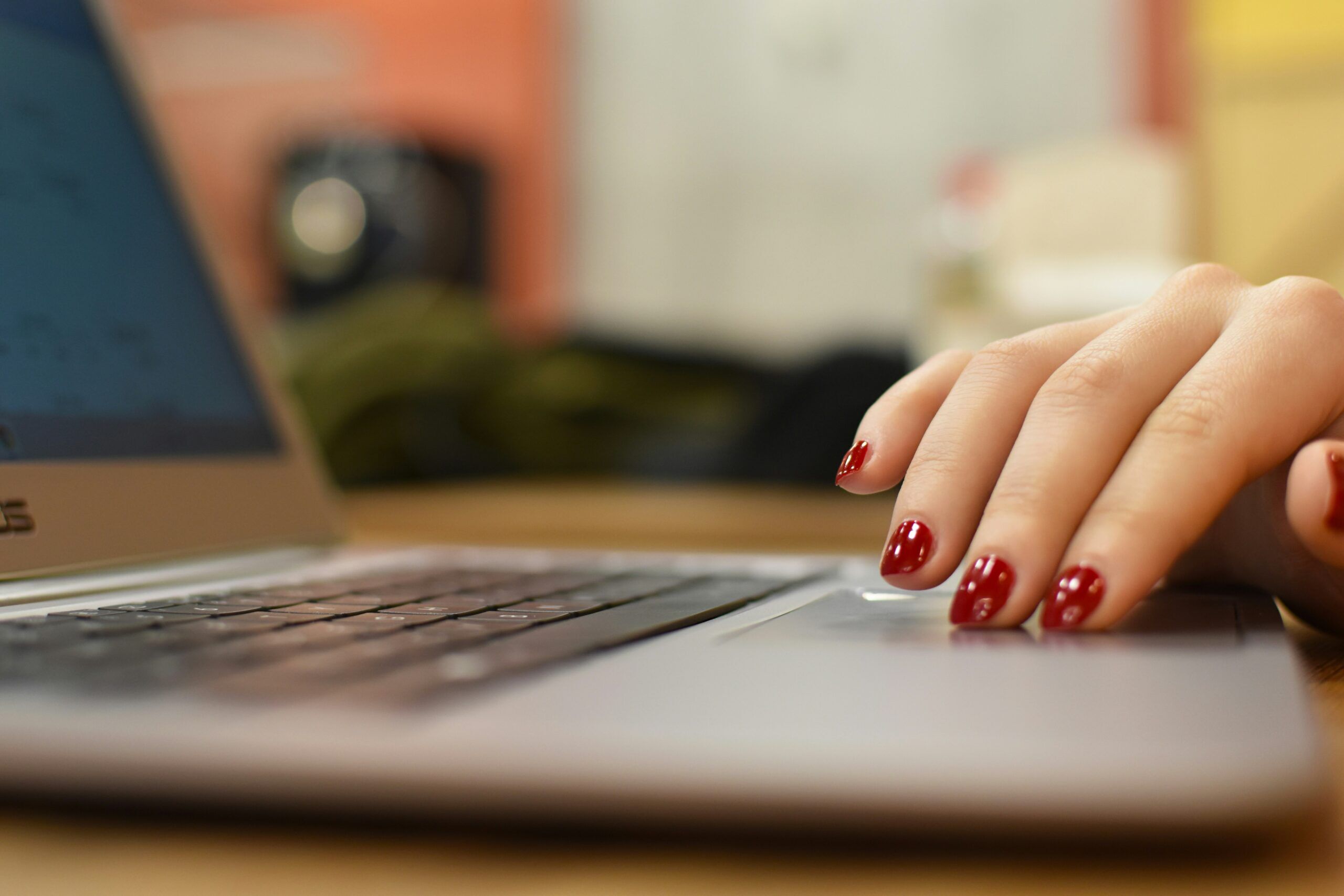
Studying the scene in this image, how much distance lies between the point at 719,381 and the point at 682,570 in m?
1.07

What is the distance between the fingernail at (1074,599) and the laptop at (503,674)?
1 centimetres

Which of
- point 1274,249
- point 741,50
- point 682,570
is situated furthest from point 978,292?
point 741,50

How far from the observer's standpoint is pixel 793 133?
3.44 m

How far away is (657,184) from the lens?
3559 millimetres

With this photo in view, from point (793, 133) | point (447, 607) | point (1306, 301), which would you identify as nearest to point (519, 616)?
point (447, 607)

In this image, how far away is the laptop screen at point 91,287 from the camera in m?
0.43

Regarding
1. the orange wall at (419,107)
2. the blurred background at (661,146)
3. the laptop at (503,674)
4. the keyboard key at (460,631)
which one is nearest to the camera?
the laptop at (503,674)

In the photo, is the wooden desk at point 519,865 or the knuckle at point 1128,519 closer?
the wooden desk at point 519,865

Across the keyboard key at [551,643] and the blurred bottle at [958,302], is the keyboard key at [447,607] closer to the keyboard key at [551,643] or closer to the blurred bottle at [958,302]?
the keyboard key at [551,643]

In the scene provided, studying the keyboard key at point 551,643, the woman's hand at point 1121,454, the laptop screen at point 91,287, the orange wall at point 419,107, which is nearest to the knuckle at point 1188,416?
the woman's hand at point 1121,454

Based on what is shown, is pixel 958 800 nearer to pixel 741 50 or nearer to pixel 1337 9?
pixel 1337 9

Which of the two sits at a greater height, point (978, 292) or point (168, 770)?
point (978, 292)

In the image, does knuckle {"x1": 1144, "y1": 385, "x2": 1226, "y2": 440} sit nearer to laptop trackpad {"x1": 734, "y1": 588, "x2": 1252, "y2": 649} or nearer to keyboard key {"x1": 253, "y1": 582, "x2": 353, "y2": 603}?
laptop trackpad {"x1": 734, "y1": 588, "x2": 1252, "y2": 649}

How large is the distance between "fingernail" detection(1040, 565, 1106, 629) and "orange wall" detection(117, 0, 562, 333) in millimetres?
3269
